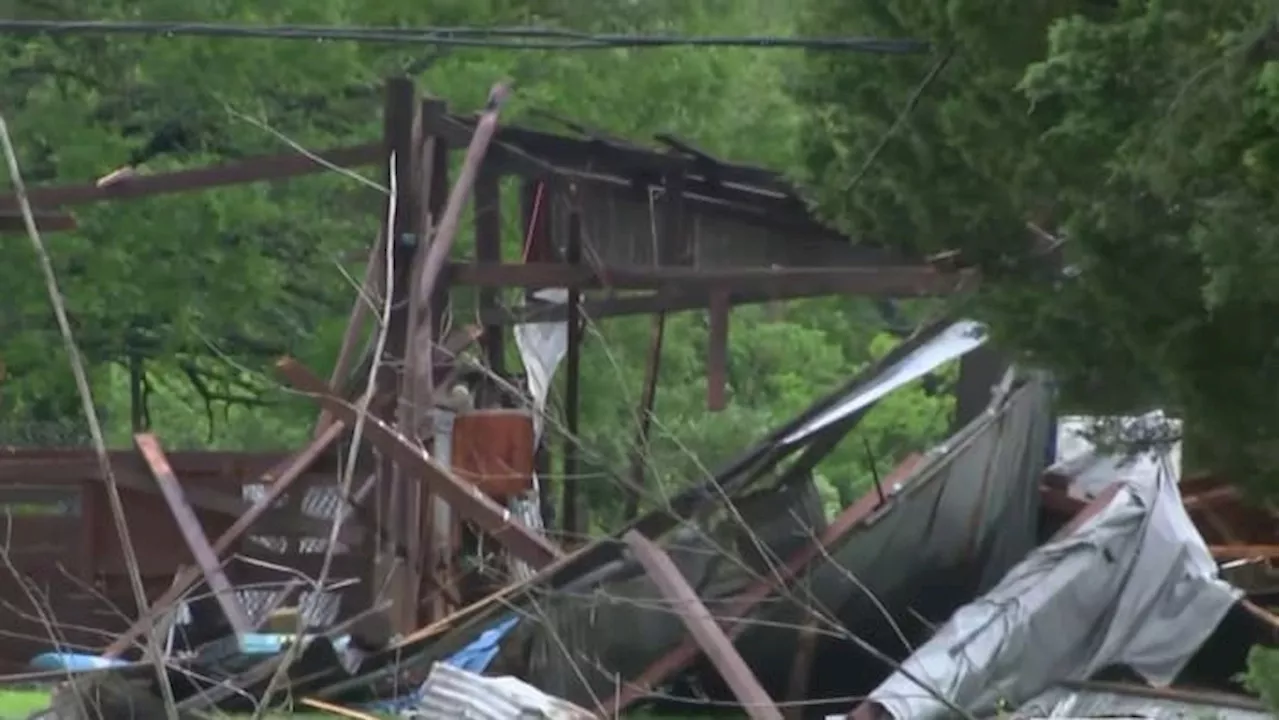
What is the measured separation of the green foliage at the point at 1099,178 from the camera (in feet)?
18.7

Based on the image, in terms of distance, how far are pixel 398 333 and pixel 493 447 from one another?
767 mm

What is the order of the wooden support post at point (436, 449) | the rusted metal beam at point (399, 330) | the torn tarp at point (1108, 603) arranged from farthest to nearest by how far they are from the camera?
the wooden support post at point (436, 449)
the rusted metal beam at point (399, 330)
the torn tarp at point (1108, 603)

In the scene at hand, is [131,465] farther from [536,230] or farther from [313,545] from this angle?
[536,230]

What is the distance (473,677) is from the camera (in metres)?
9.44

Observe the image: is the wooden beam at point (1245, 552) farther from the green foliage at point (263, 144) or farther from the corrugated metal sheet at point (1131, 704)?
the green foliage at point (263, 144)

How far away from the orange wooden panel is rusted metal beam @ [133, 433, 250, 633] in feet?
4.19

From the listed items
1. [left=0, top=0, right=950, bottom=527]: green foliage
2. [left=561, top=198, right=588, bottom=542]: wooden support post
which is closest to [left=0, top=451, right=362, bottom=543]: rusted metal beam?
[left=561, top=198, right=588, bottom=542]: wooden support post

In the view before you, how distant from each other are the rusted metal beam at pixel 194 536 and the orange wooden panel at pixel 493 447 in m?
1.28

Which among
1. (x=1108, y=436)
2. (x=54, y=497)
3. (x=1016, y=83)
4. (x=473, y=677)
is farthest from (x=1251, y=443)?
(x=54, y=497)

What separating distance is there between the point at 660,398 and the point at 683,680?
12749mm

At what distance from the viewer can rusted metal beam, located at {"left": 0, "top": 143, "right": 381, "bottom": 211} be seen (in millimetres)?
11844

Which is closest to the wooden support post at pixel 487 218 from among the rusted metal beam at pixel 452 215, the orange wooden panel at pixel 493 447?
the rusted metal beam at pixel 452 215

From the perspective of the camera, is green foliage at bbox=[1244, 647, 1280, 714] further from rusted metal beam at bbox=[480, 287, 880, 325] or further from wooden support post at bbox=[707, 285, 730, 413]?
wooden support post at bbox=[707, 285, 730, 413]

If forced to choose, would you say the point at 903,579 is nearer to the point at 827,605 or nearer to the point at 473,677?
the point at 827,605
